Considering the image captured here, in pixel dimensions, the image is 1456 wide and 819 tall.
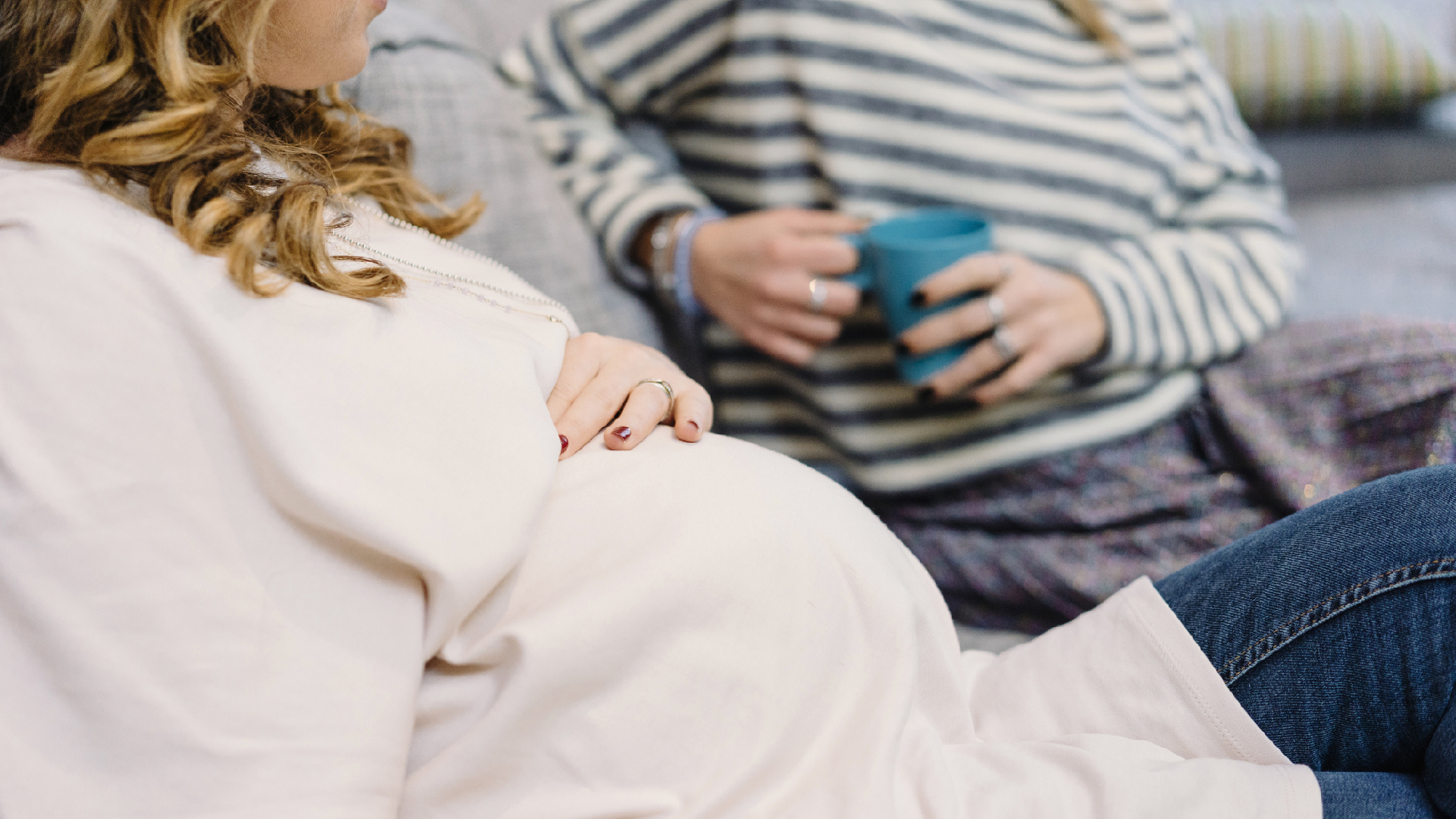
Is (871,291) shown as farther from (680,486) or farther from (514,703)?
(514,703)

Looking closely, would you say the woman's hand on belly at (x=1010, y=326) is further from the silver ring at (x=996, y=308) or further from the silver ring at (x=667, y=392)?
the silver ring at (x=667, y=392)

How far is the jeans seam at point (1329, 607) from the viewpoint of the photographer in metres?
0.57

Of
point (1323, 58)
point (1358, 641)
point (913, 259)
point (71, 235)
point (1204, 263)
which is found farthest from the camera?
point (1323, 58)

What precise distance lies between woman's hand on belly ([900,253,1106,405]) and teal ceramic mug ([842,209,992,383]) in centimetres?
1

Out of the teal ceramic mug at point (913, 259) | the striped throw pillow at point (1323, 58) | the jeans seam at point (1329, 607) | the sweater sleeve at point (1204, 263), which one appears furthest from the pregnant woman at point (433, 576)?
the striped throw pillow at point (1323, 58)

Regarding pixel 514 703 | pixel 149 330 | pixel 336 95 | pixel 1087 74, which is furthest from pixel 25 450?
pixel 1087 74

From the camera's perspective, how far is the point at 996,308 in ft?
2.83

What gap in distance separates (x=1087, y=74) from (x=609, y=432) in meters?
0.73

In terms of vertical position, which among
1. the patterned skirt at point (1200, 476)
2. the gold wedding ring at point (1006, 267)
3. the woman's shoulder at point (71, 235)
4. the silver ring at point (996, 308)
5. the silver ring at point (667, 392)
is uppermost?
the woman's shoulder at point (71, 235)

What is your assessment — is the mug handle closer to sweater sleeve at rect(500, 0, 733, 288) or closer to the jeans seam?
sweater sleeve at rect(500, 0, 733, 288)

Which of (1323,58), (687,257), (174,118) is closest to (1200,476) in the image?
(687,257)

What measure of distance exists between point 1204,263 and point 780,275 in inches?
17.7

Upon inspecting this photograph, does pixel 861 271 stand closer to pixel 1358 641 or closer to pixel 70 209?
pixel 1358 641

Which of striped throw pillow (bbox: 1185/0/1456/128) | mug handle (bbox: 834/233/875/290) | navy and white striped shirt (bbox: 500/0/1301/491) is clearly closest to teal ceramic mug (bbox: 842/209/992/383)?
mug handle (bbox: 834/233/875/290)
